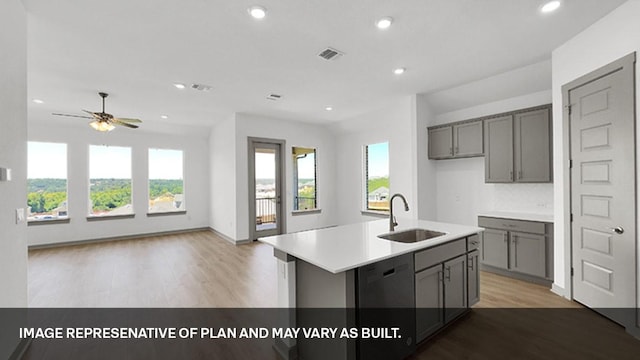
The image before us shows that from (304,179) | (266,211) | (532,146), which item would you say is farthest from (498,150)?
(266,211)

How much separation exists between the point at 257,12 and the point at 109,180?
20.5ft

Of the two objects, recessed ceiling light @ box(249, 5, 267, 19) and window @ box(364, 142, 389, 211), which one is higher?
recessed ceiling light @ box(249, 5, 267, 19)

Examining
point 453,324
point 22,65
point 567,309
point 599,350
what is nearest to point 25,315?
point 22,65

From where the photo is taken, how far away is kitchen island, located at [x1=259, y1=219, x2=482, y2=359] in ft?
5.50

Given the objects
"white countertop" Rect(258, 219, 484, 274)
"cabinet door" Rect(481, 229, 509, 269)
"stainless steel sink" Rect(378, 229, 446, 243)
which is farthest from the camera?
"cabinet door" Rect(481, 229, 509, 269)

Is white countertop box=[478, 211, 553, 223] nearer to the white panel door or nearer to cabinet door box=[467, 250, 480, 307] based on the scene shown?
the white panel door

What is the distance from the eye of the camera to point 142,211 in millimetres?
6766

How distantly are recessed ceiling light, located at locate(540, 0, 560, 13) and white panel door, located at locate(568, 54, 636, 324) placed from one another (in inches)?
30.5

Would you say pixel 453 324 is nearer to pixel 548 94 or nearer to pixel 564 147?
pixel 564 147

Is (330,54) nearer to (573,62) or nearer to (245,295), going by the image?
(573,62)

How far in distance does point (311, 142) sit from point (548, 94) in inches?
187

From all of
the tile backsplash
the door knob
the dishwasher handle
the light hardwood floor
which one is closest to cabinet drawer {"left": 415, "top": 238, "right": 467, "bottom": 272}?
the dishwasher handle

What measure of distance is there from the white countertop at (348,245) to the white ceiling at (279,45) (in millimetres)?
1978

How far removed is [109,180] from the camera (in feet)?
21.2
